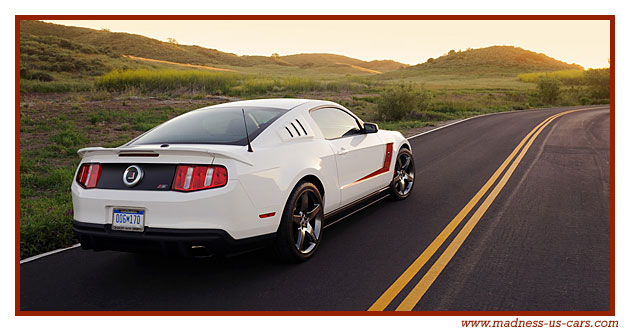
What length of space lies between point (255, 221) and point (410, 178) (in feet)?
12.9

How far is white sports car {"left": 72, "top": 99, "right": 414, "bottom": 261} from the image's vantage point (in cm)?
399

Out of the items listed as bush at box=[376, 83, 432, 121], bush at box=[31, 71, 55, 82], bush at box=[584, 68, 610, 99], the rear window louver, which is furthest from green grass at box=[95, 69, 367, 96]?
bush at box=[584, 68, 610, 99]

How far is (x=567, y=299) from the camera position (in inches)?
153

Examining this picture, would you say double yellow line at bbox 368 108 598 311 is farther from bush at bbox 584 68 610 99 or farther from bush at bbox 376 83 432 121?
bush at bbox 584 68 610 99

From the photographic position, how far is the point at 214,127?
5.00m

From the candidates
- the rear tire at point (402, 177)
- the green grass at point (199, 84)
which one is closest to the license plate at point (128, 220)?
the rear tire at point (402, 177)

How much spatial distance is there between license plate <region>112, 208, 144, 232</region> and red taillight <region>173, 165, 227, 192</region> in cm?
39

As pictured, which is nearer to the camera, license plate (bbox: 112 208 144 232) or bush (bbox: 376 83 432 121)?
license plate (bbox: 112 208 144 232)

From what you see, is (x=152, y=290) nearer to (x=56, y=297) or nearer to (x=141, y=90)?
(x=56, y=297)

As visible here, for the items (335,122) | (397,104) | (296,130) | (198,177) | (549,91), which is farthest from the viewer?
(549,91)

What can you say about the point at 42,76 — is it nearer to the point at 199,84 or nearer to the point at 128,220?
the point at 199,84

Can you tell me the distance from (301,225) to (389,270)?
3.13 ft

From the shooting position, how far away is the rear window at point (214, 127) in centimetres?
473

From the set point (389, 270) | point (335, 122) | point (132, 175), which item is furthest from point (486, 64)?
point (132, 175)
